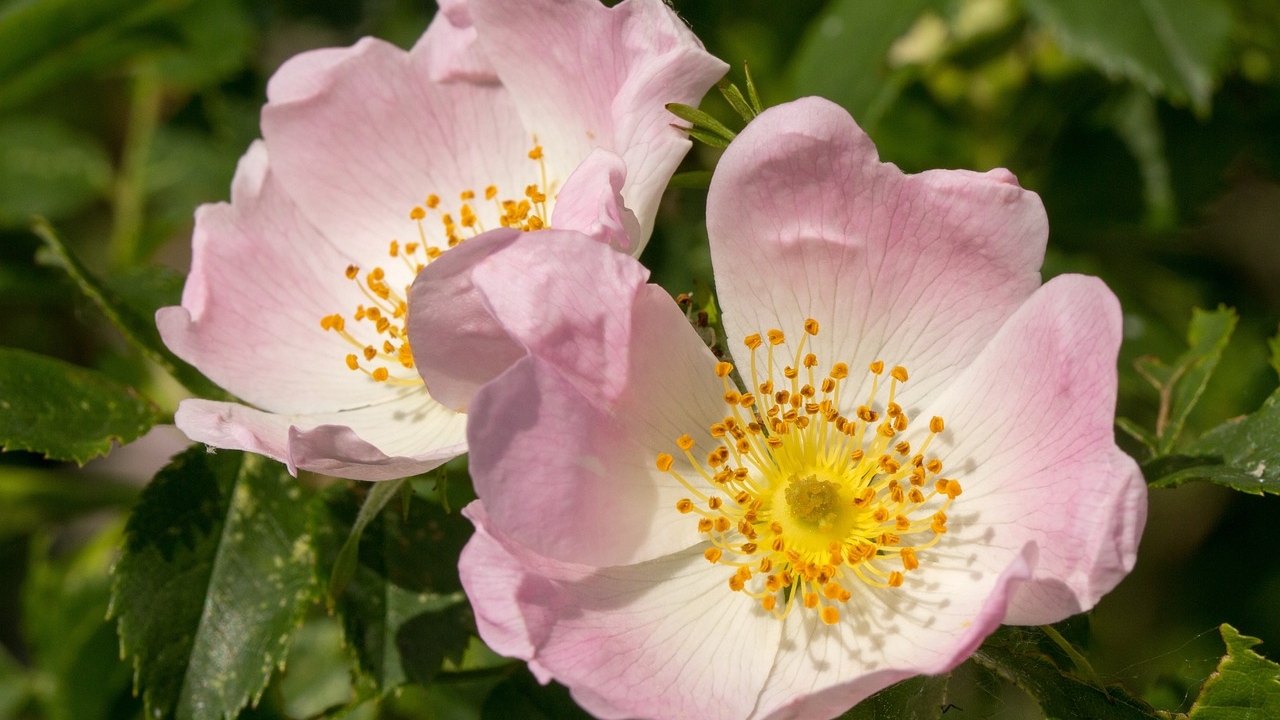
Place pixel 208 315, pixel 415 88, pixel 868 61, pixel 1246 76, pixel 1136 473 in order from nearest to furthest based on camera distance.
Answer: pixel 1136 473 < pixel 208 315 < pixel 415 88 < pixel 868 61 < pixel 1246 76

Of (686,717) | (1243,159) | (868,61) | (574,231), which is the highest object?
(574,231)

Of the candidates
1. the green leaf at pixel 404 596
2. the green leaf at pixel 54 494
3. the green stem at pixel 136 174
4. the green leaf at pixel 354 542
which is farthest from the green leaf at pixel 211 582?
the green stem at pixel 136 174

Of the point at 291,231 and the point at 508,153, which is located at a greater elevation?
the point at 508,153

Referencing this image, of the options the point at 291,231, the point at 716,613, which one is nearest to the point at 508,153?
the point at 291,231

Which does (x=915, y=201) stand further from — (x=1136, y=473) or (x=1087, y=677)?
(x=1087, y=677)

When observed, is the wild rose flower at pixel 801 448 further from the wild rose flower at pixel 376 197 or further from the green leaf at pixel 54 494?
the green leaf at pixel 54 494

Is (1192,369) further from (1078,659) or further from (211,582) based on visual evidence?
(211,582)

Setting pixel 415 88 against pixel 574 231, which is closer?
pixel 574 231

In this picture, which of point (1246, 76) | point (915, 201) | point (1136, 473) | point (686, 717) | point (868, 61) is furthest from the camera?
point (1246, 76)
